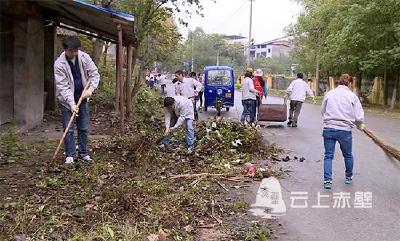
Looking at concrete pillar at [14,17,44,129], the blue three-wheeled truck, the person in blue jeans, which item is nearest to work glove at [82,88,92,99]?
the person in blue jeans

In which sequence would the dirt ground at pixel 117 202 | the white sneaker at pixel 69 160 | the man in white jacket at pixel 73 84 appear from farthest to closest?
the white sneaker at pixel 69 160 < the man in white jacket at pixel 73 84 < the dirt ground at pixel 117 202

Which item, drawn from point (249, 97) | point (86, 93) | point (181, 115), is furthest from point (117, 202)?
point (249, 97)

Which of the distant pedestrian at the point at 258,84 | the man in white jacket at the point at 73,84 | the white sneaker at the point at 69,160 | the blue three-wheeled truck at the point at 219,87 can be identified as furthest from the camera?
the blue three-wheeled truck at the point at 219,87

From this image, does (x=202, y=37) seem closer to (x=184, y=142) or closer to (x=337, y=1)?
(x=337, y=1)

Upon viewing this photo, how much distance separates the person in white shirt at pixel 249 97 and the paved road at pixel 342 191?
2.27 meters

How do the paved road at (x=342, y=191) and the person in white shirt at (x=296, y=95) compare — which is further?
the person in white shirt at (x=296, y=95)

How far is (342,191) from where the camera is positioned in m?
7.01

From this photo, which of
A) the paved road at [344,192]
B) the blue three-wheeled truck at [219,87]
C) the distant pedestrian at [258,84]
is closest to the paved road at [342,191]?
the paved road at [344,192]

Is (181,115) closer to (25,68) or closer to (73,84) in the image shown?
(73,84)

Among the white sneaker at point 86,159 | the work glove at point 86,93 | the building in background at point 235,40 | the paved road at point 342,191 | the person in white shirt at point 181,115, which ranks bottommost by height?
the paved road at point 342,191

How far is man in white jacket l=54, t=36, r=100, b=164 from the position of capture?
7.09m

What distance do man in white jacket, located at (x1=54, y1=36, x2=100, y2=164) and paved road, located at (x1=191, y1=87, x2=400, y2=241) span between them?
3.14m

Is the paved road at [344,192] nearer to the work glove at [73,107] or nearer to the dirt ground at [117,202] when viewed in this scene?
the dirt ground at [117,202]

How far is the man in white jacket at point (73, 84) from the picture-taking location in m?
7.09
